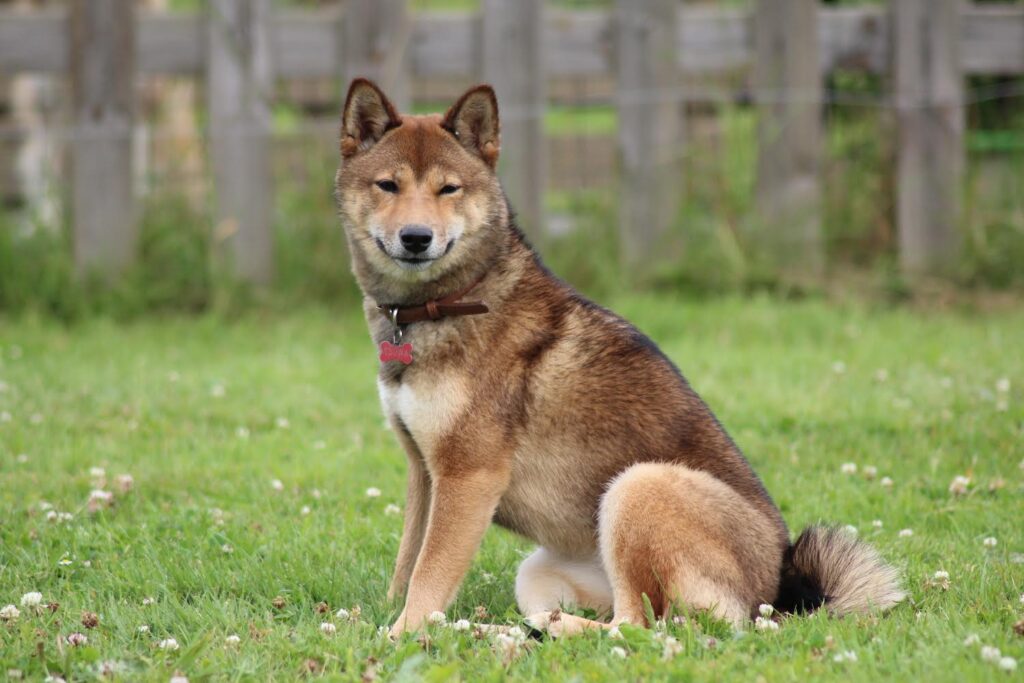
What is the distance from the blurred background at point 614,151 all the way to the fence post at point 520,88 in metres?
0.02

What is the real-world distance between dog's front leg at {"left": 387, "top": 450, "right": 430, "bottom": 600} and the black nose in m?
0.72

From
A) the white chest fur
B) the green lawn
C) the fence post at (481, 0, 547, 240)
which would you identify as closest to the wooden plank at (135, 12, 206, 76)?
the green lawn

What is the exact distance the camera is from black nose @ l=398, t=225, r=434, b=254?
3.97 m

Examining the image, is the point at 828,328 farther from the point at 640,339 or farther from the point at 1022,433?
the point at 640,339

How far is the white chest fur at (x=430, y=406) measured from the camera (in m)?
3.85

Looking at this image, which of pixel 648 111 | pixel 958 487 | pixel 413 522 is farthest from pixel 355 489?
pixel 648 111

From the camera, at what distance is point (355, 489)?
5.24 m

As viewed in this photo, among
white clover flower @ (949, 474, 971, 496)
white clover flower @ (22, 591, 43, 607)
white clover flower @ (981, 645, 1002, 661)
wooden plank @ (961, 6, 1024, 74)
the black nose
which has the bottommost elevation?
white clover flower @ (949, 474, 971, 496)

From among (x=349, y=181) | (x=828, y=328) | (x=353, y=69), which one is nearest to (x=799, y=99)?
(x=828, y=328)

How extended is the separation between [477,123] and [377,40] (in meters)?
→ 4.38

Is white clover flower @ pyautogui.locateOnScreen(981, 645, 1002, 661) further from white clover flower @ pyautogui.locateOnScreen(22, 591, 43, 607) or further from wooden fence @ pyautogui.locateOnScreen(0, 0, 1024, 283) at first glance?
wooden fence @ pyautogui.locateOnScreen(0, 0, 1024, 283)

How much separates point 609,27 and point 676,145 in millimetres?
1001

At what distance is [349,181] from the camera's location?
4250mm

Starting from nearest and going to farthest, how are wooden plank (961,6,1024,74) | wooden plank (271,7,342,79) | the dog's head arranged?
1. the dog's head
2. wooden plank (271,7,342,79)
3. wooden plank (961,6,1024,74)
